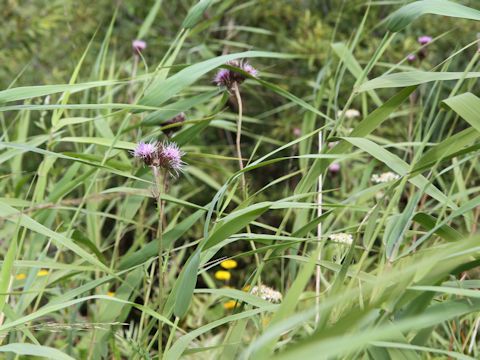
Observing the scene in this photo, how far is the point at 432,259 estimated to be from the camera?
669mm

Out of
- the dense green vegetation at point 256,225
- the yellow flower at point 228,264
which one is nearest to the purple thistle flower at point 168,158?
the dense green vegetation at point 256,225

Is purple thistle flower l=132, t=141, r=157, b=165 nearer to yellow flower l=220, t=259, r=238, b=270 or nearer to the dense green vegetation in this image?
the dense green vegetation

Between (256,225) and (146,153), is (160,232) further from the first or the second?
(256,225)

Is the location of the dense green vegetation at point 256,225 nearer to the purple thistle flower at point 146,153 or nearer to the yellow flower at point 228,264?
the purple thistle flower at point 146,153

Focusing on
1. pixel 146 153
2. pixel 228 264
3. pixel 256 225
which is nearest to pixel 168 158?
pixel 146 153

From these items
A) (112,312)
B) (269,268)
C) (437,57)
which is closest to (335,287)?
(112,312)

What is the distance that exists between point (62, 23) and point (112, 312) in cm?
271

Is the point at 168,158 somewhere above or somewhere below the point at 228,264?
above

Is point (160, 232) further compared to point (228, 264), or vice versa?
point (228, 264)

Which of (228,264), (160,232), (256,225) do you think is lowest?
(228,264)

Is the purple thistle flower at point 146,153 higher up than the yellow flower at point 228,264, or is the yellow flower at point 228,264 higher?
the purple thistle flower at point 146,153

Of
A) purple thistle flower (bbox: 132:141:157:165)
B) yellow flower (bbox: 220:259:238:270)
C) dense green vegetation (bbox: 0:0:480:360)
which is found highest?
purple thistle flower (bbox: 132:141:157:165)

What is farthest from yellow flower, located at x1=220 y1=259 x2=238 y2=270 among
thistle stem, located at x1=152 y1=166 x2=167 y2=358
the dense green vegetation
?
thistle stem, located at x1=152 y1=166 x2=167 y2=358

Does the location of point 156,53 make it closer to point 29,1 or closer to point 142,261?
point 29,1
